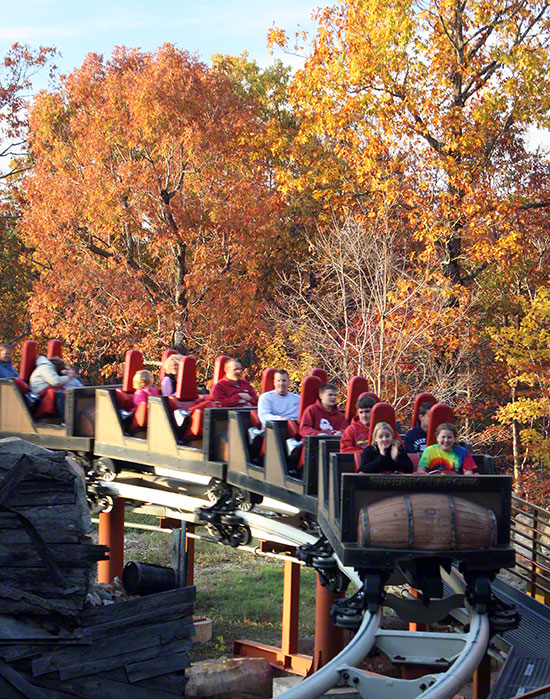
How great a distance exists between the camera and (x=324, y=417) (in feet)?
26.4

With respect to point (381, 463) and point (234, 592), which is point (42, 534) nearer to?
point (381, 463)

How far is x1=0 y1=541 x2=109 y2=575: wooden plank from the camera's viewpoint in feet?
28.0

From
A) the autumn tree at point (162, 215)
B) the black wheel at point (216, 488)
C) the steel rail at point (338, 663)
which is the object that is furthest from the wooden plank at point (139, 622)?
the autumn tree at point (162, 215)

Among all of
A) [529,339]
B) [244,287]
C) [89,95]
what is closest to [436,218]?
[529,339]

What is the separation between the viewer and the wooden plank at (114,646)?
28.7 ft

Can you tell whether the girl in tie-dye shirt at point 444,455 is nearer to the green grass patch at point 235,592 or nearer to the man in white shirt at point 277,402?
the man in white shirt at point 277,402

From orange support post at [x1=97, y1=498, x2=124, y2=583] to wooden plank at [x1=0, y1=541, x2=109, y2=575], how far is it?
13.3ft

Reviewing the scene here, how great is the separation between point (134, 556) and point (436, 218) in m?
8.48

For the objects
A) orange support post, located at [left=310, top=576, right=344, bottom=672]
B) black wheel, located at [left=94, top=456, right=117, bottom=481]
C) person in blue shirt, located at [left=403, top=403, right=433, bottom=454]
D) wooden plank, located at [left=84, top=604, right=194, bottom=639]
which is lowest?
orange support post, located at [left=310, top=576, right=344, bottom=672]

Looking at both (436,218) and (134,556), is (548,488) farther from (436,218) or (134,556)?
(134,556)

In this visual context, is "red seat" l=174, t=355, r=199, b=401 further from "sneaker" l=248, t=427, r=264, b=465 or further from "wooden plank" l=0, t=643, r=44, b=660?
"wooden plank" l=0, t=643, r=44, b=660

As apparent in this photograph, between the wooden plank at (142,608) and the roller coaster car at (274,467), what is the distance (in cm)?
137

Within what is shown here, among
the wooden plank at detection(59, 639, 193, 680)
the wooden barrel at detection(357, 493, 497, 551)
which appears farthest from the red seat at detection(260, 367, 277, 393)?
the wooden barrel at detection(357, 493, 497, 551)

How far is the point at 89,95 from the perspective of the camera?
22875 mm
